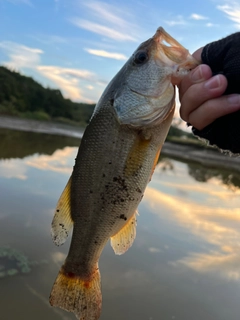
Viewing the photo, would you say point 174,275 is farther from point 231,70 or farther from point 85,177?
point 231,70

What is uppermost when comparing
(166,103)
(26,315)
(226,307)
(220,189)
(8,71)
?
(8,71)

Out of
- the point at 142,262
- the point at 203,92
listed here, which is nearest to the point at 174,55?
the point at 203,92

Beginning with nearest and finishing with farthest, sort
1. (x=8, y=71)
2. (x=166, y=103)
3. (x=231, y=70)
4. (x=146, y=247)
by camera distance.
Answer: (x=231, y=70) → (x=166, y=103) → (x=146, y=247) → (x=8, y=71)

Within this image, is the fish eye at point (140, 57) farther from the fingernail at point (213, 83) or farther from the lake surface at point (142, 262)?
the lake surface at point (142, 262)

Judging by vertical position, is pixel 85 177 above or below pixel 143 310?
above

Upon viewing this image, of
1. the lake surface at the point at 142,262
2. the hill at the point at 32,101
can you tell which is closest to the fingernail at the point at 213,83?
the lake surface at the point at 142,262

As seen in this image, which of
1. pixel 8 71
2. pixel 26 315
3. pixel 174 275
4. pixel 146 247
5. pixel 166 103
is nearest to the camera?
pixel 166 103

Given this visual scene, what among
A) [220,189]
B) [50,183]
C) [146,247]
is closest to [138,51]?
[146,247]

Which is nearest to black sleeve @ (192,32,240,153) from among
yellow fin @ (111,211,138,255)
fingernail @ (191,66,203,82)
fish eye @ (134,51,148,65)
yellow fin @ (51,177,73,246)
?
fingernail @ (191,66,203,82)
